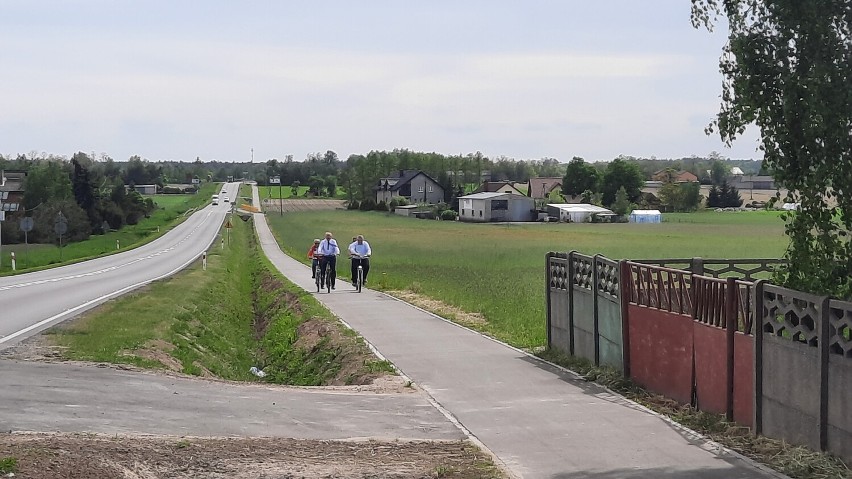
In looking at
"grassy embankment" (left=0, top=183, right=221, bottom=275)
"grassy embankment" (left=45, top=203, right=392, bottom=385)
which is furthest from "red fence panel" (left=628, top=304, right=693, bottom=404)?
"grassy embankment" (left=0, top=183, right=221, bottom=275)

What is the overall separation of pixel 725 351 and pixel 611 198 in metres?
143

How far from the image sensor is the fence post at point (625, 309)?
12.5 metres

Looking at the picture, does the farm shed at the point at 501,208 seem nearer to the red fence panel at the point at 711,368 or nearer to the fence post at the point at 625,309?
the fence post at the point at 625,309

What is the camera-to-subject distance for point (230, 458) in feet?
27.1

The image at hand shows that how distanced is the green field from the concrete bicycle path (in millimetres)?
1720

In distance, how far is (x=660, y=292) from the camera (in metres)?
11.7

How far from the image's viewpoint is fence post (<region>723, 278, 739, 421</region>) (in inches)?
387

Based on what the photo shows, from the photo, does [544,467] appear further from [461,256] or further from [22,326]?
[461,256]

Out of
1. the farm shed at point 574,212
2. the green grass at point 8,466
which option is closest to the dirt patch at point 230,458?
the green grass at point 8,466

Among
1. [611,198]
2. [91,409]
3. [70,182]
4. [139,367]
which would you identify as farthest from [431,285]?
[611,198]

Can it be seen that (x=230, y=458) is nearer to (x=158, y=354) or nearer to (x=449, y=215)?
(x=158, y=354)

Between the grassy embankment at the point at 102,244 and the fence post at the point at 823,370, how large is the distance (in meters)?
38.2

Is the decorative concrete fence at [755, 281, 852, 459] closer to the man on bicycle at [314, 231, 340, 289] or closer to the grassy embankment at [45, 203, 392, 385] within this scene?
the grassy embankment at [45, 203, 392, 385]

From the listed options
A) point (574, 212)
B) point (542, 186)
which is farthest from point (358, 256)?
point (542, 186)
